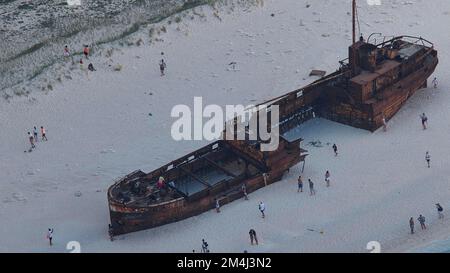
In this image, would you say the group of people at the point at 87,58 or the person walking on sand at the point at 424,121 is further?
the group of people at the point at 87,58

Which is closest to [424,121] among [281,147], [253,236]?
[281,147]

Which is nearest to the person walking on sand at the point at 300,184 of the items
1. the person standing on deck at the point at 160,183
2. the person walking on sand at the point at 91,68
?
the person standing on deck at the point at 160,183

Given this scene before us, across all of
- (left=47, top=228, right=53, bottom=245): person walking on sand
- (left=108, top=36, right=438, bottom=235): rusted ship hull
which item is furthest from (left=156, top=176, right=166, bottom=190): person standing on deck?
(left=47, top=228, right=53, bottom=245): person walking on sand

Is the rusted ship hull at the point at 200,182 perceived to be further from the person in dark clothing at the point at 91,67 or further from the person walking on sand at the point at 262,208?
the person in dark clothing at the point at 91,67

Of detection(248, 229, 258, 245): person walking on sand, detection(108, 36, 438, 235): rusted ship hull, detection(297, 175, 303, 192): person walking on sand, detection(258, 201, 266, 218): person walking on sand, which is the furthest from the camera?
detection(297, 175, 303, 192): person walking on sand

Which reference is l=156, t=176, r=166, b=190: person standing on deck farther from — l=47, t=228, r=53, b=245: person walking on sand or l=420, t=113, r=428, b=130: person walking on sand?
l=420, t=113, r=428, b=130: person walking on sand

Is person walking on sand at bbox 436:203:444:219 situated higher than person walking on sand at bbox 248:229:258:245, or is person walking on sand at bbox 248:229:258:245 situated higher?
person walking on sand at bbox 436:203:444:219

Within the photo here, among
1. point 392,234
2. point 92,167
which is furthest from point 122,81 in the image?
point 392,234
